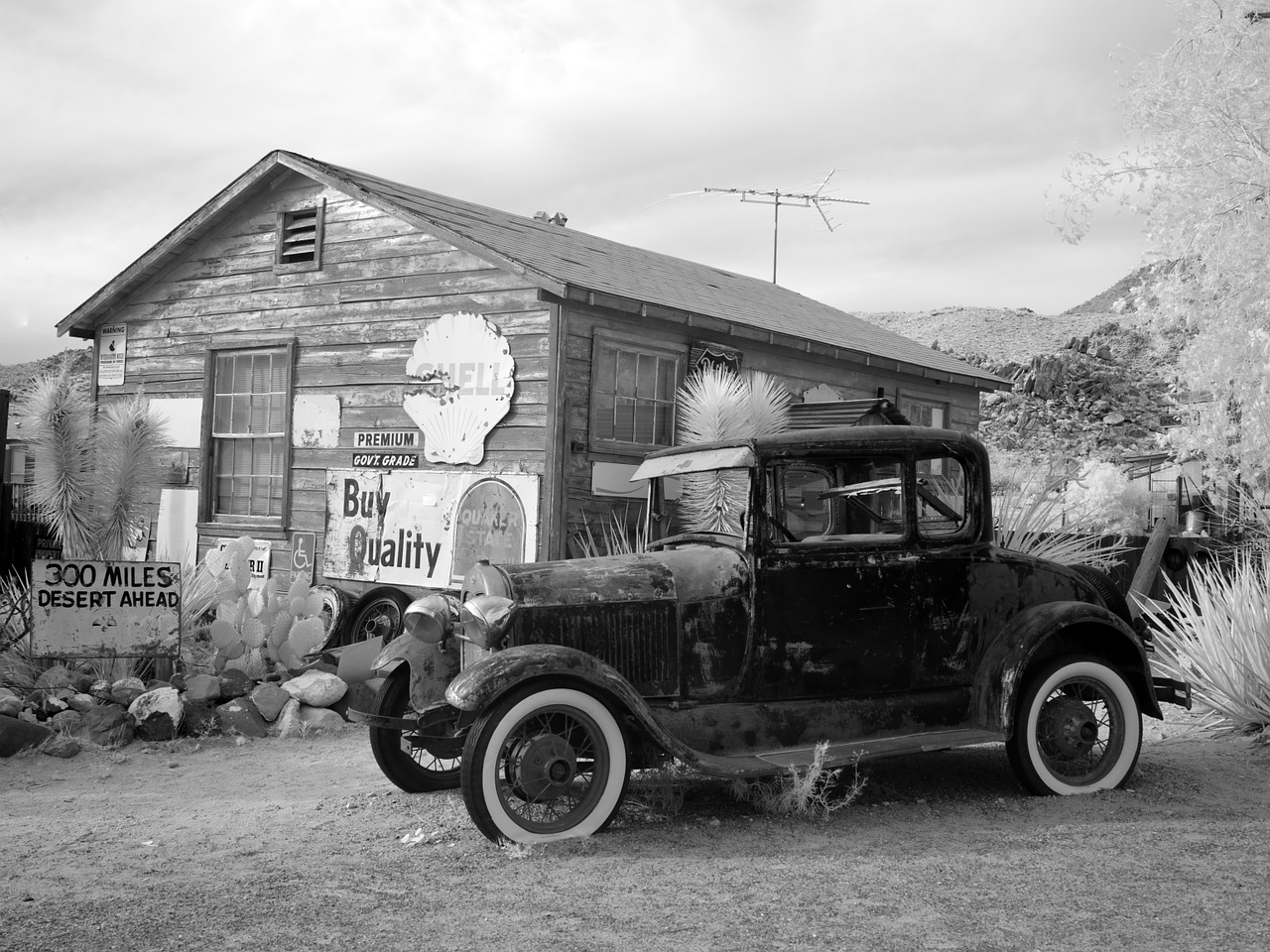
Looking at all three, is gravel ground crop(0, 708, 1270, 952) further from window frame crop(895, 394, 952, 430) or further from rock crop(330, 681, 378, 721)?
window frame crop(895, 394, 952, 430)

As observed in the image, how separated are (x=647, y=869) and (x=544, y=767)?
0.59 meters

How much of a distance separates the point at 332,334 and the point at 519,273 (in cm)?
249

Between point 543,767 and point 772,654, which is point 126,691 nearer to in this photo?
point 543,767

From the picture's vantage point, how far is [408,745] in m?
5.74

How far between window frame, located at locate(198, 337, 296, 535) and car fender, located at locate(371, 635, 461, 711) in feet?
21.0

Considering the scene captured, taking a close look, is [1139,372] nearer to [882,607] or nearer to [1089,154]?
[1089,154]

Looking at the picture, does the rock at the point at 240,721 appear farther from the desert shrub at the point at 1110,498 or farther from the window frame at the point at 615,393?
the desert shrub at the point at 1110,498

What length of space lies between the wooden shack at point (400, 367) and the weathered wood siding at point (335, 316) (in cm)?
2

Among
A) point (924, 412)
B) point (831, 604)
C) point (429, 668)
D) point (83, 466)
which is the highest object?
point (924, 412)

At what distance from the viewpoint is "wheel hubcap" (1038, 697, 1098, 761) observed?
5.46m

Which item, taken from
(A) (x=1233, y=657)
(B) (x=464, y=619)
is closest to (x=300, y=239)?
(B) (x=464, y=619)

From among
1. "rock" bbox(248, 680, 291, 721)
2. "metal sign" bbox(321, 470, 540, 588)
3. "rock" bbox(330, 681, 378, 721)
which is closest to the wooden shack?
"metal sign" bbox(321, 470, 540, 588)

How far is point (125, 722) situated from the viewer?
6.87 m

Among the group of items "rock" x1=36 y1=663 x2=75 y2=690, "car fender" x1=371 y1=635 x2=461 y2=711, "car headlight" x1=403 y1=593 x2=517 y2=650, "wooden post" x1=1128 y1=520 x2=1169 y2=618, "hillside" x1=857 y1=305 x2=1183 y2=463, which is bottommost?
"rock" x1=36 y1=663 x2=75 y2=690
